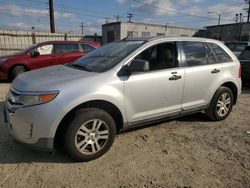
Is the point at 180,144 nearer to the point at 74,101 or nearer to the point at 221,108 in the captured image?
the point at 221,108

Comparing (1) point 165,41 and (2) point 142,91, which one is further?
(1) point 165,41

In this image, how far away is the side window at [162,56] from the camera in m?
3.87

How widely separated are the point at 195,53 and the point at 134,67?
4.92 feet

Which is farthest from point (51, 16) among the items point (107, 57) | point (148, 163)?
point (148, 163)

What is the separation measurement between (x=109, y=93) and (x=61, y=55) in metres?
6.84

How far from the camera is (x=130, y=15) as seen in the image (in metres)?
57.8

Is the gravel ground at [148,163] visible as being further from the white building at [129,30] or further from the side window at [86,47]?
the white building at [129,30]

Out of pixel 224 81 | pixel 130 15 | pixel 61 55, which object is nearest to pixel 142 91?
pixel 224 81

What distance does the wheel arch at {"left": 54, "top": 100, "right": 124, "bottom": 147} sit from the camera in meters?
3.06

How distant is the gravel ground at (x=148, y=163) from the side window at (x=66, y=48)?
5786 millimetres

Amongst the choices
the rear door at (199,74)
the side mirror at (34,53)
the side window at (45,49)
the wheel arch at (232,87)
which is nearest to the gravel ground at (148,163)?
the rear door at (199,74)

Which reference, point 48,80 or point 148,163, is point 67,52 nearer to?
point 48,80

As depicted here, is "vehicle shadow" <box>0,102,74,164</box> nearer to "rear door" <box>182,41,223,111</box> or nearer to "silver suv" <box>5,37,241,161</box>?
"silver suv" <box>5,37,241,161</box>

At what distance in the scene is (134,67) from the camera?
3.45 m
